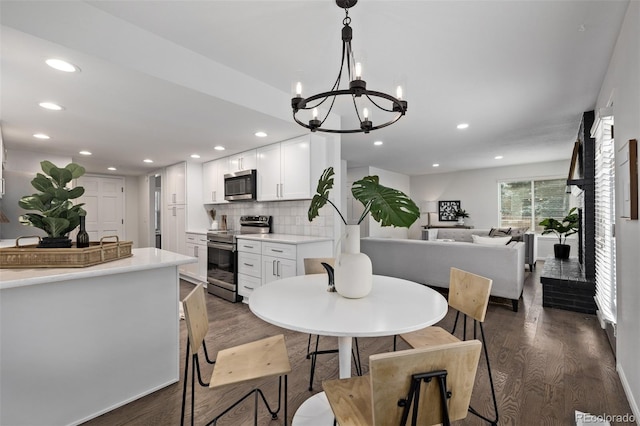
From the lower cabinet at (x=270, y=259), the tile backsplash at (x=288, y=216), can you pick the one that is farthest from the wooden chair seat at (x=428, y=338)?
the tile backsplash at (x=288, y=216)

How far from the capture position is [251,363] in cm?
150

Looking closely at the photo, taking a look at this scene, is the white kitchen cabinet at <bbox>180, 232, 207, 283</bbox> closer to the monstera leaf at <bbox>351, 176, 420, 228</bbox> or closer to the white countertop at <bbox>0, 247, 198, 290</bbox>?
the white countertop at <bbox>0, 247, 198, 290</bbox>

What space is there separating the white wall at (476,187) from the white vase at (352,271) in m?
7.86

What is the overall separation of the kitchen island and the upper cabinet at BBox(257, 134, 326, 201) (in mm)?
2006

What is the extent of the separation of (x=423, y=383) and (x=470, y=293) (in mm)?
1127

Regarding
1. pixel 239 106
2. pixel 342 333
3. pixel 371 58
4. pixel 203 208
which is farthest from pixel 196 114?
pixel 203 208

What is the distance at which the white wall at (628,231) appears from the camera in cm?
168

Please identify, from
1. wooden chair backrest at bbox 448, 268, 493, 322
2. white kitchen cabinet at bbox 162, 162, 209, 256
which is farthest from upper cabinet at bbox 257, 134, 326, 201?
wooden chair backrest at bbox 448, 268, 493, 322

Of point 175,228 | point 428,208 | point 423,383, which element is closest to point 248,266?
point 175,228

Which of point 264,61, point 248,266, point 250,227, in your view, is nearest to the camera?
point 264,61

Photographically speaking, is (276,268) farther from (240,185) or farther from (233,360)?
(233,360)

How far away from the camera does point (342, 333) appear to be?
1149mm

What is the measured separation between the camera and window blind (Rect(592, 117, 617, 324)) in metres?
2.42

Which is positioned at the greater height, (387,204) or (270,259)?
(387,204)
